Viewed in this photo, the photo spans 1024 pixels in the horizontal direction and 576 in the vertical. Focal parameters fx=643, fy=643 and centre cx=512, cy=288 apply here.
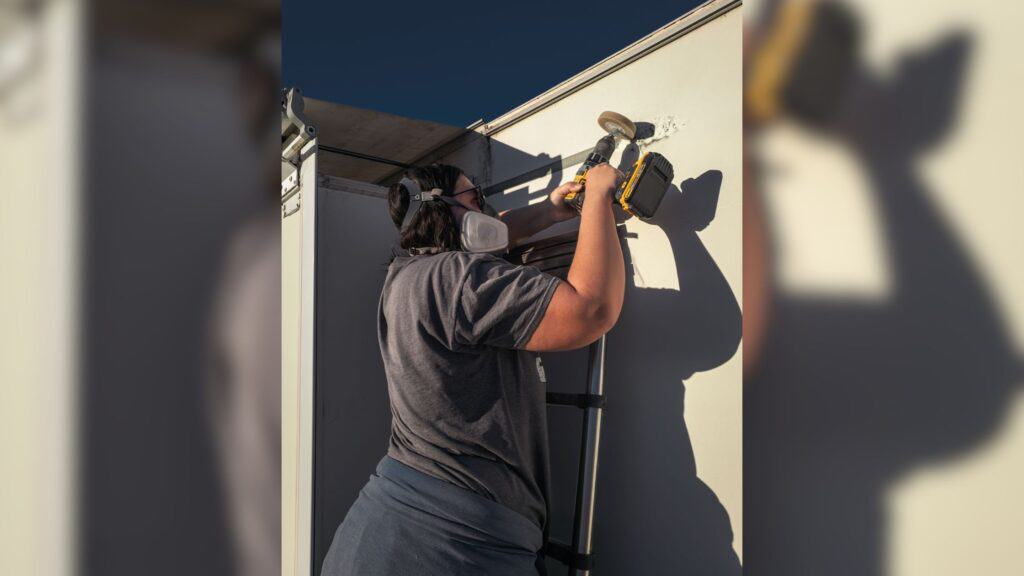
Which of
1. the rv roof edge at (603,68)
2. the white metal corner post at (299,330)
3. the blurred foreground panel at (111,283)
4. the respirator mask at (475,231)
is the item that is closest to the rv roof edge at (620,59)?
the rv roof edge at (603,68)

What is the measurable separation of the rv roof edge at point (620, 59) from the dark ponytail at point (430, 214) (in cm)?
44

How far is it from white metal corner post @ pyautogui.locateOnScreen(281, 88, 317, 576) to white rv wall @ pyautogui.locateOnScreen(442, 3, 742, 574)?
99 centimetres

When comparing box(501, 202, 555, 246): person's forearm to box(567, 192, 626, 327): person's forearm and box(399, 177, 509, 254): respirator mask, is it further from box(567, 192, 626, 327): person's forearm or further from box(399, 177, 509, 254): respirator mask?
box(567, 192, 626, 327): person's forearm

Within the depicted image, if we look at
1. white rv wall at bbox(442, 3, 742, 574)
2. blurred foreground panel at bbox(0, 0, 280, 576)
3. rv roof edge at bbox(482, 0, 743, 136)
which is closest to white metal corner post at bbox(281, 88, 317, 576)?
rv roof edge at bbox(482, 0, 743, 136)

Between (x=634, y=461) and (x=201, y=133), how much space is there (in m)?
1.74

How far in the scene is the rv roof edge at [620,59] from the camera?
1577mm

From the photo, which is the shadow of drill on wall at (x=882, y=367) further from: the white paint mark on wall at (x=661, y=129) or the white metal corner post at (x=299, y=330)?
the white metal corner post at (x=299, y=330)

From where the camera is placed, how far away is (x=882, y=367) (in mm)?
409

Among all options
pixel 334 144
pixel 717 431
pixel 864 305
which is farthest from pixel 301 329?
pixel 864 305

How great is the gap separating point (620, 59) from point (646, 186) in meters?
0.46

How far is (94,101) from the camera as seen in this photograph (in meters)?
0.15

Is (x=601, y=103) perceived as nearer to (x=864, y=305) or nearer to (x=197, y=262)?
(x=864, y=305)

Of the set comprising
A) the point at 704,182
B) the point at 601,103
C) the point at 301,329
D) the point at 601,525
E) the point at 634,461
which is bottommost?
the point at 601,525

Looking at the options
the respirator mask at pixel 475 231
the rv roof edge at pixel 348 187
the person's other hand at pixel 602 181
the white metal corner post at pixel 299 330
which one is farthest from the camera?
the rv roof edge at pixel 348 187
